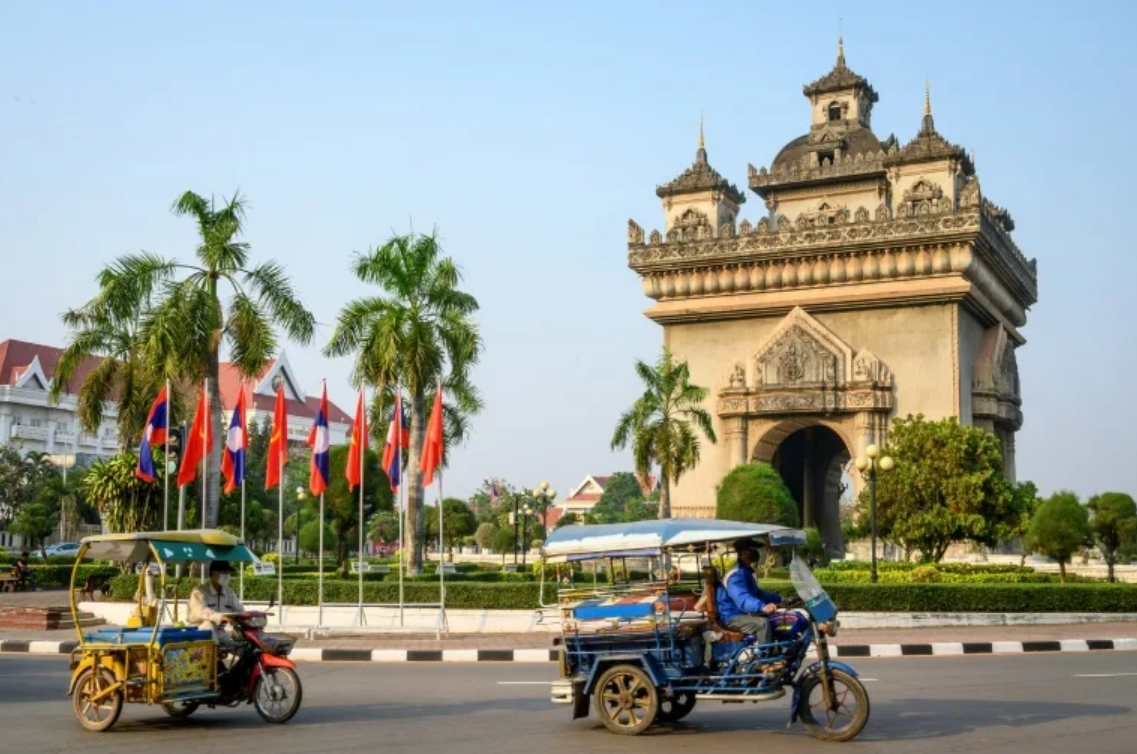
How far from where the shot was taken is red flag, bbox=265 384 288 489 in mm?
23062

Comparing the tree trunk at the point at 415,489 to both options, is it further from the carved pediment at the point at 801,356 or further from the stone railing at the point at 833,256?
the stone railing at the point at 833,256

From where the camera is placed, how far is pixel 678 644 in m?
10.1

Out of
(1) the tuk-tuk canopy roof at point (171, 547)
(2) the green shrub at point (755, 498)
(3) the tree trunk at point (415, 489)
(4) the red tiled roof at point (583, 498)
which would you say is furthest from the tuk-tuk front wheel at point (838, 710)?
(4) the red tiled roof at point (583, 498)

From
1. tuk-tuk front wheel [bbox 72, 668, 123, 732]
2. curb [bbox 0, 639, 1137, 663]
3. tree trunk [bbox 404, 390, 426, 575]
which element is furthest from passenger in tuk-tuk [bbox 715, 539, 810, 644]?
tree trunk [bbox 404, 390, 426, 575]

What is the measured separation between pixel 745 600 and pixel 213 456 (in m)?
16.9

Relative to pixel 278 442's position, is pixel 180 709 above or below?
below

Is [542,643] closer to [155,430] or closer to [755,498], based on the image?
[155,430]

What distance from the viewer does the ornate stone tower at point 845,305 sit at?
40.4 metres

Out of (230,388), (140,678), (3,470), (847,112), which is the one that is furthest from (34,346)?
(140,678)

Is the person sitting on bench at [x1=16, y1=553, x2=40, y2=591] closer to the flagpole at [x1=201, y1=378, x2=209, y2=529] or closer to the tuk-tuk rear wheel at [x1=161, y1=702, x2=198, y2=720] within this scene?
the flagpole at [x1=201, y1=378, x2=209, y2=529]

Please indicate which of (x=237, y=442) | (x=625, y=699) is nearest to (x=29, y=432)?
(x=237, y=442)

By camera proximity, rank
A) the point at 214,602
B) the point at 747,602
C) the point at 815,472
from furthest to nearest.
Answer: the point at 815,472, the point at 214,602, the point at 747,602

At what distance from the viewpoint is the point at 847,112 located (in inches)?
1997

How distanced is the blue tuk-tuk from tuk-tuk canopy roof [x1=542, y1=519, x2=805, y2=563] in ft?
0.03
